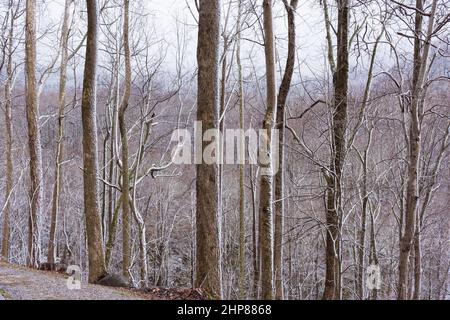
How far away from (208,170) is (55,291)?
239 centimetres

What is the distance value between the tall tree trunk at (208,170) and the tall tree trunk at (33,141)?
203 inches

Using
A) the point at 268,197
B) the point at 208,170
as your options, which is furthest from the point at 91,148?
the point at 268,197

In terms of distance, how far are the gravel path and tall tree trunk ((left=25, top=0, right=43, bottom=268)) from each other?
363 cm

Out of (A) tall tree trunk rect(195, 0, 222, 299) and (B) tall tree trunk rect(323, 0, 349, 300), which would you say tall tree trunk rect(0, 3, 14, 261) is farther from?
(B) tall tree trunk rect(323, 0, 349, 300)

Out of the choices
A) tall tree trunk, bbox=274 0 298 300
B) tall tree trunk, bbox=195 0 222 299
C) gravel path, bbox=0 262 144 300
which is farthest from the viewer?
tall tree trunk, bbox=274 0 298 300

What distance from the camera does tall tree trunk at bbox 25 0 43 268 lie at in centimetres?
946

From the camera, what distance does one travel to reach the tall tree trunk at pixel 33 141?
9.46 m

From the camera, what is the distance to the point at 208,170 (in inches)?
227

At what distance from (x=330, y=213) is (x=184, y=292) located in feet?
10.8

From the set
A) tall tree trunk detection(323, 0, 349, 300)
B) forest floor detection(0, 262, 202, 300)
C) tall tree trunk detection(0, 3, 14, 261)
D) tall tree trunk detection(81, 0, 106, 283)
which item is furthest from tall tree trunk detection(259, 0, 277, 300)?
tall tree trunk detection(0, 3, 14, 261)
